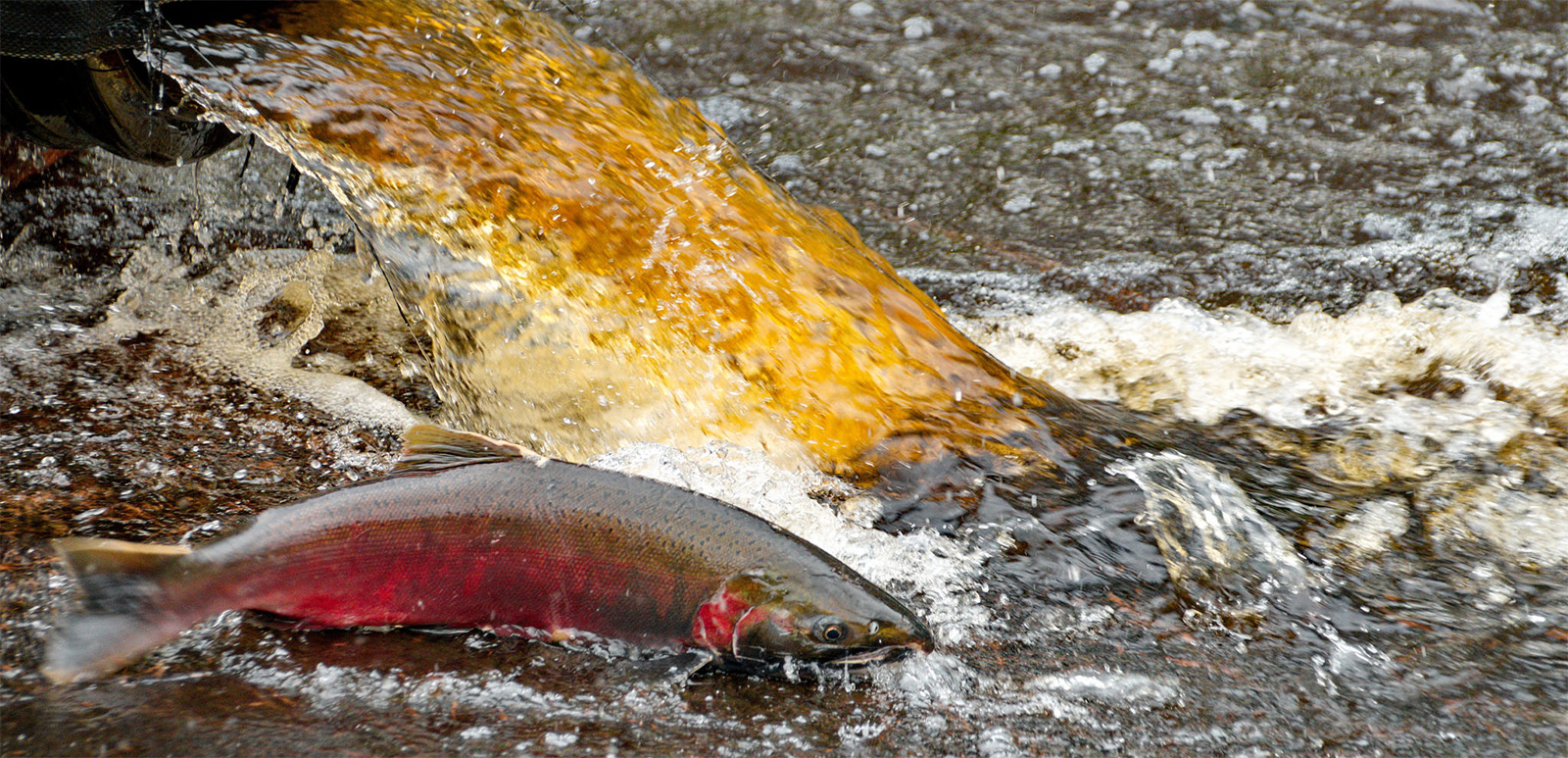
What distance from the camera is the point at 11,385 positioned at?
3.46 m

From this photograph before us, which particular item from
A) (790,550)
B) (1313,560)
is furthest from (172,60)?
(1313,560)

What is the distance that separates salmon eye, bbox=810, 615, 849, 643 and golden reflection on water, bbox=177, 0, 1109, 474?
3.37 feet

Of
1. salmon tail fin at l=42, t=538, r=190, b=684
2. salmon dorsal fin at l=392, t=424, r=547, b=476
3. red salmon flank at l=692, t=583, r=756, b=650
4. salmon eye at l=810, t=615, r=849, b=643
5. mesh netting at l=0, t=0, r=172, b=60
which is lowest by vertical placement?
salmon tail fin at l=42, t=538, r=190, b=684

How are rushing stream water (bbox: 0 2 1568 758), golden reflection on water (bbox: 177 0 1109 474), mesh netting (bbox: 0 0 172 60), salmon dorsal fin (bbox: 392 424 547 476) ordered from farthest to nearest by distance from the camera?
golden reflection on water (bbox: 177 0 1109 474) → mesh netting (bbox: 0 0 172 60) → salmon dorsal fin (bbox: 392 424 547 476) → rushing stream water (bbox: 0 2 1568 758)

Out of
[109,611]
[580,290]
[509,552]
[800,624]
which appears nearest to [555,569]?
[509,552]

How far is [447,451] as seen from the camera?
2.52 meters

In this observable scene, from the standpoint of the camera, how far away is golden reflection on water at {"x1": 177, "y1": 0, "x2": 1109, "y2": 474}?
11.5 feet

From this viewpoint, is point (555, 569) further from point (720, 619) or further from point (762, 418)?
point (762, 418)

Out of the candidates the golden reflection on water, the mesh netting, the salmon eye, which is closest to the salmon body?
the salmon eye

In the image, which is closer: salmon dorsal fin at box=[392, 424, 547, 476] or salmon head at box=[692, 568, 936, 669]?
salmon head at box=[692, 568, 936, 669]

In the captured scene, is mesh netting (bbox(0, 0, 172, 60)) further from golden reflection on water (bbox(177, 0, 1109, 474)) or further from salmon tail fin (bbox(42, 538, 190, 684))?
salmon tail fin (bbox(42, 538, 190, 684))

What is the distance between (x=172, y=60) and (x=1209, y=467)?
3.60 metres

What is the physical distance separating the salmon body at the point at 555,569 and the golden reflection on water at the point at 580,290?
991 millimetres

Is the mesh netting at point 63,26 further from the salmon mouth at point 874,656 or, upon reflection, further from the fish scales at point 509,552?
the salmon mouth at point 874,656
